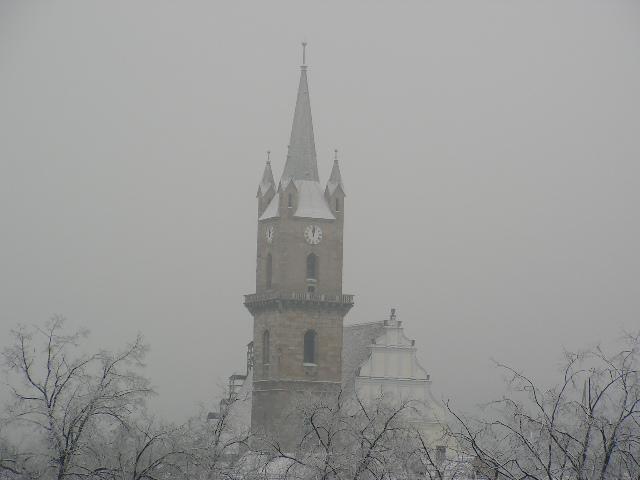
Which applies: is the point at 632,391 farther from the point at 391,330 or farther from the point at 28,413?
the point at 391,330

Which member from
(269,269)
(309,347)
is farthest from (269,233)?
(309,347)

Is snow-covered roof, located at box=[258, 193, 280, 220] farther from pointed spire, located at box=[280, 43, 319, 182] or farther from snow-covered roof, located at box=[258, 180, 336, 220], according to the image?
pointed spire, located at box=[280, 43, 319, 182]

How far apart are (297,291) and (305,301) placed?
857 millimetres

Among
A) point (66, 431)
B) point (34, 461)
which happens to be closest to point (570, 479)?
point (66, 431)

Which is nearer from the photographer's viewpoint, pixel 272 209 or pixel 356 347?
pixel 272 209

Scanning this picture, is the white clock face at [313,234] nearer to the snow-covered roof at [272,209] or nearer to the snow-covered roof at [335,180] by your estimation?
the snow-covered roof at [272,209]

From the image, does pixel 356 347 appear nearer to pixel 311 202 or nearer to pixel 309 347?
pixel 309 347

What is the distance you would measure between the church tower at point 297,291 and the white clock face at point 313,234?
0.07m

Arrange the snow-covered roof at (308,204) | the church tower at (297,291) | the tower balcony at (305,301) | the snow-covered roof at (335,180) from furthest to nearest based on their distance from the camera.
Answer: the snow-covered roof at (335,180), the snow-covered roof at (308,204), the tower balcony at (305,301), the church tower at (297,291)

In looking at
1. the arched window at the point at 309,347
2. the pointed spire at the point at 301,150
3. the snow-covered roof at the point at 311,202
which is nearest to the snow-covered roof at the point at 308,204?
the snow-covered roof at the point at 311,202

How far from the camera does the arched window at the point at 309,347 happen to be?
2827 inches

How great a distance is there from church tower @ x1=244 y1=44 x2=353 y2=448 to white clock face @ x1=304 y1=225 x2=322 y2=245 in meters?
0.07

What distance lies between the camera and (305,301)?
71.7 metres

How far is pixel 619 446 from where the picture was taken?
103 ft
